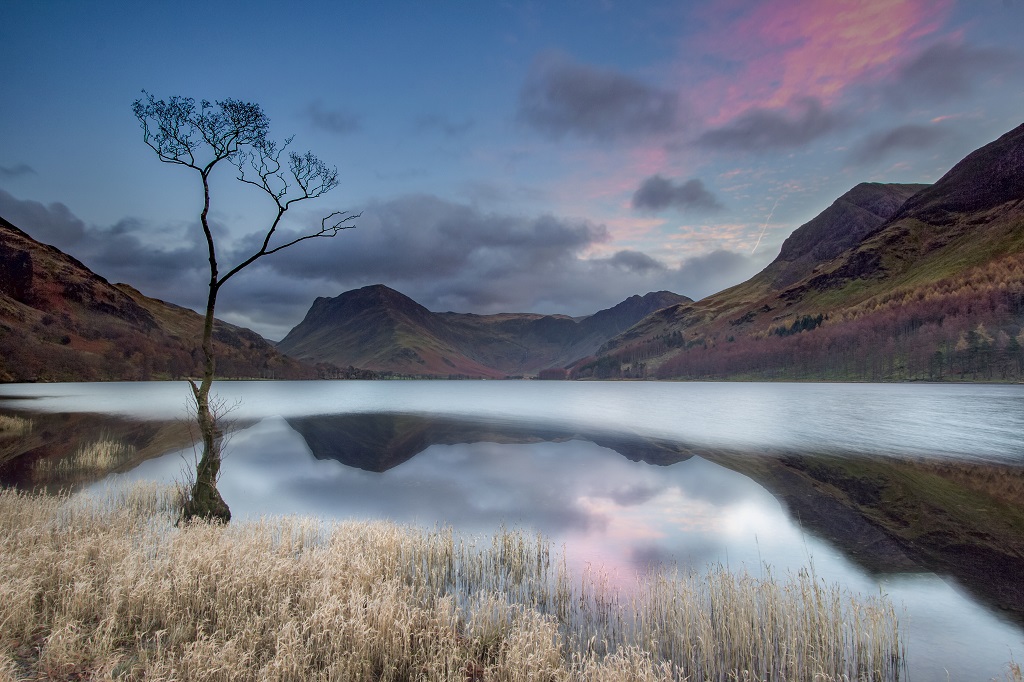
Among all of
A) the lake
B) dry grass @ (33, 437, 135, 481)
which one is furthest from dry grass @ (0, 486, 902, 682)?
dry grass @ (33, 437, 135, 481)

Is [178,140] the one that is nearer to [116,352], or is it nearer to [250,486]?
[250,486]

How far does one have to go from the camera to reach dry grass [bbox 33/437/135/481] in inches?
962

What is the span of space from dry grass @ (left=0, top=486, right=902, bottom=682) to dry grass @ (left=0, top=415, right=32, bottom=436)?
3553 cm

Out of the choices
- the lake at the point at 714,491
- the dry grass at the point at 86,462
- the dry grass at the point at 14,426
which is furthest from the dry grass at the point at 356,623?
the dry grass at the point at 14,426

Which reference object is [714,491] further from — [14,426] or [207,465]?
[14,426]

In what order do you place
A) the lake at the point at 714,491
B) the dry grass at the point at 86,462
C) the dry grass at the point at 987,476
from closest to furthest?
the lake at the point at 714,491, the dry grass at the point at 987,476, the dry grass at the point at 86,462

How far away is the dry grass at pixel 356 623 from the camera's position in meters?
7.14

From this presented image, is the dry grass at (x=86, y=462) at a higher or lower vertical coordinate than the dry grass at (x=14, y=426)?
lower

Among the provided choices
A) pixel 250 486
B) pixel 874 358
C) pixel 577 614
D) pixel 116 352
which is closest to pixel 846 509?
pixel 577 614

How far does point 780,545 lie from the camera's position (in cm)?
1684

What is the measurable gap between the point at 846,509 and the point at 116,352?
247 m

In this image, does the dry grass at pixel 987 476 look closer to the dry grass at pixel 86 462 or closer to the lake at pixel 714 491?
the lake at pixel 714 491

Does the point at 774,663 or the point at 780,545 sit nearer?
the point at 774,663

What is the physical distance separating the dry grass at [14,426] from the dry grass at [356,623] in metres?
35.5
